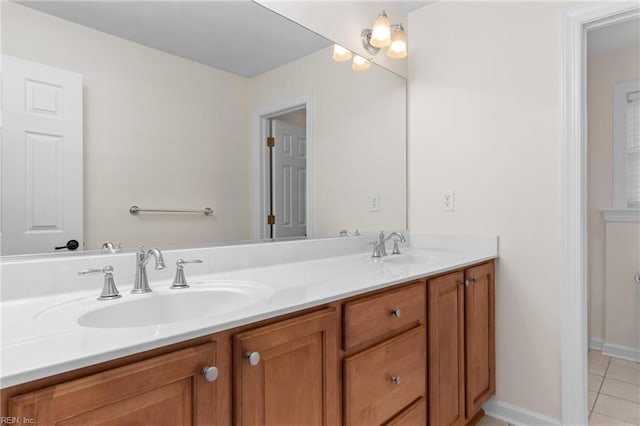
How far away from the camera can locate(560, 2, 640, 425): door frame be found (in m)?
1.71

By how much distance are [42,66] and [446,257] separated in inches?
68.3

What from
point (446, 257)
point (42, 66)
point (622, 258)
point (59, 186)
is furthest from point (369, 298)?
point (622, 258)

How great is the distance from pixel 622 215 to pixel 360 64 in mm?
2214

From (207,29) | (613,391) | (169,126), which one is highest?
(207,29)

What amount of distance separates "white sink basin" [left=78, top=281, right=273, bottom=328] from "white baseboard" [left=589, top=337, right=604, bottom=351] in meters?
2.92

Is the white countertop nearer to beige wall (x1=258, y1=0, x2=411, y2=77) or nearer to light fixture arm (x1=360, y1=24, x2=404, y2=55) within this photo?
beige wall (x1=258, y1=0, x2=411, y2=77)

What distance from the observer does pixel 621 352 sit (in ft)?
8.75

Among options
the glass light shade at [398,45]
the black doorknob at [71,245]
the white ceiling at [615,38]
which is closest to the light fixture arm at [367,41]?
the glass light shade at [398,45]

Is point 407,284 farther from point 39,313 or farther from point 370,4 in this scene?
point 370,4

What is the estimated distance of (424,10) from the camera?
88.0 inches

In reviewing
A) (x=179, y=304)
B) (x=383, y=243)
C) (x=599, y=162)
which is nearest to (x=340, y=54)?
(x=383, y=243)

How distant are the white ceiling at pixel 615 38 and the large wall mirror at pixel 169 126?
1.79 meters

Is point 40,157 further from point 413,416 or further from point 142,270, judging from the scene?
point 413,416

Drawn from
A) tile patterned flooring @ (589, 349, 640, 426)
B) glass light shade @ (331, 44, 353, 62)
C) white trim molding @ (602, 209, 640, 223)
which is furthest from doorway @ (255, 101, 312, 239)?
white trim molding @ (602, 209, 640, 223)
